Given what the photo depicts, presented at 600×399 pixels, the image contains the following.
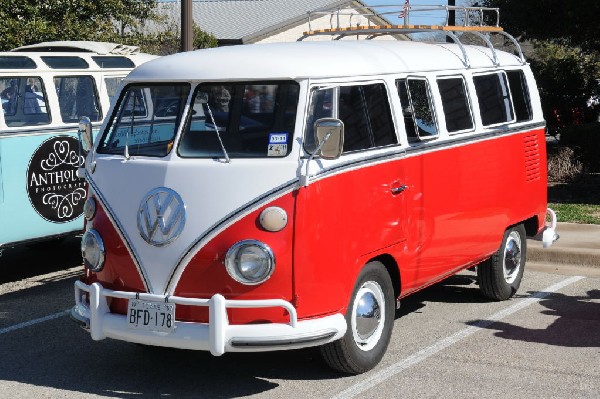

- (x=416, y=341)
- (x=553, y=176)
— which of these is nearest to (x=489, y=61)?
(x=416, y=341)

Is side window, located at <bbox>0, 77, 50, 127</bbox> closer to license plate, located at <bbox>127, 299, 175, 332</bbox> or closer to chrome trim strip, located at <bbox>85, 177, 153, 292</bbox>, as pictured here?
chrome trim strip, located at <bbox>85, 177, 153, 292</bbox>

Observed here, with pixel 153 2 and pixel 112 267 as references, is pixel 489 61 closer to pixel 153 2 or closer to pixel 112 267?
pixel 112 267

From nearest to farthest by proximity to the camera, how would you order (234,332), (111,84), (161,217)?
(234,332), (161,217), (111,84)

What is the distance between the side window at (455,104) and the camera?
26.3ft

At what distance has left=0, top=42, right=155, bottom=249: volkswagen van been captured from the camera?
10.1 metres

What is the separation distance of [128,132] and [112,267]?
1.02 metres

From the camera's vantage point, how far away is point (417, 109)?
24.9ft

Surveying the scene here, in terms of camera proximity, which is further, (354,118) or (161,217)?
(354,118)

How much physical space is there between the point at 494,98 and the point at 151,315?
392 cm

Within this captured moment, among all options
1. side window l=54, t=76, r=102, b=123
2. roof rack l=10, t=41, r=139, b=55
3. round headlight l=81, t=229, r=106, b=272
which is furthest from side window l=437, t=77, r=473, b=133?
roof rack l=10, t=41, r=139, b=55

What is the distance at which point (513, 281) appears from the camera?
9.34 m

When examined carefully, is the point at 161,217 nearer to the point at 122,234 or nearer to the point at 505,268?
the point at 122,234

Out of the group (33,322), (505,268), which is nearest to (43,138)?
(33,322)

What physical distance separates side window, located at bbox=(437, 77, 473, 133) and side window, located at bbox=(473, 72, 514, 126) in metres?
0.25
